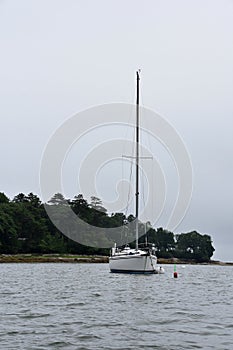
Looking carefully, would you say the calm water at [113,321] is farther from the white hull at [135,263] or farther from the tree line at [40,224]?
the tree line at [40,224]

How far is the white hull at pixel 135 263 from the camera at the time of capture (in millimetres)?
59969

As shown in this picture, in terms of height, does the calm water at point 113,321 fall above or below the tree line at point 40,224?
below

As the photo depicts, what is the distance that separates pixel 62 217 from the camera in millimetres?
166625

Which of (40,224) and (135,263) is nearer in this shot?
(135,263)

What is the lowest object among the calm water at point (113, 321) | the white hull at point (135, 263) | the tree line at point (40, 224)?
the calm water at point (113, 321)

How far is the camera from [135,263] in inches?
2363

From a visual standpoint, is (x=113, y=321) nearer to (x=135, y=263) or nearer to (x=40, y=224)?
(x=135, y=263)

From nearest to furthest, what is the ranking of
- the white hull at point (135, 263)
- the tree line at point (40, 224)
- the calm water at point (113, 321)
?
the calm water at point (113, 321), the white hull at point (135, 263), the tree line at point (40, 224)

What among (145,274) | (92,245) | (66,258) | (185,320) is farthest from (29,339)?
(92,245)

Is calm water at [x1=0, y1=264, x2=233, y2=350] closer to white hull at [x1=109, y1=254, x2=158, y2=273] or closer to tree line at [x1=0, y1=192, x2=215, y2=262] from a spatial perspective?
white hull at [x1=109, y1=254, x2=158, y2=273]

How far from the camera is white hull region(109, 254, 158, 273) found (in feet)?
197

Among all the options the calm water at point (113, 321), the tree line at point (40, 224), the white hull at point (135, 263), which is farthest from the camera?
the tree line at point (40, 224)

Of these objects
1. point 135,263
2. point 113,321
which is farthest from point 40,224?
point 113,321

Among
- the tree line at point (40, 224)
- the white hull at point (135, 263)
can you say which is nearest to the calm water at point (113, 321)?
the white hull at point (135, 263)
